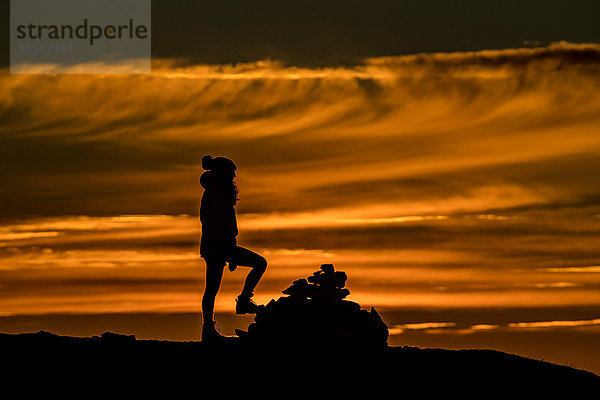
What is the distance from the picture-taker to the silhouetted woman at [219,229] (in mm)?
20078

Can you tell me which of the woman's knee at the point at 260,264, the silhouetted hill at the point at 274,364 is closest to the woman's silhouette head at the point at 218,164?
the woman's knee at the point at 260,264

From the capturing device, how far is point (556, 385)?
68.3 ft

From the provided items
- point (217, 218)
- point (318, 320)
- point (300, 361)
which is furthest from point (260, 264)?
point (300, 361)

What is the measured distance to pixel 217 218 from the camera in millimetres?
20062

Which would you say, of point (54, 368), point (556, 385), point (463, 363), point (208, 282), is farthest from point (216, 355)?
point (556, 385)

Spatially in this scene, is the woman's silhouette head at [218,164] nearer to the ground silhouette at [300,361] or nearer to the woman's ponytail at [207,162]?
the woman's ponytail at [207,162]

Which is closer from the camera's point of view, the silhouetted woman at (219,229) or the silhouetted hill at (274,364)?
the silhouetted hill at (274,364)

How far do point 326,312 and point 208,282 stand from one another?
7.48 feet

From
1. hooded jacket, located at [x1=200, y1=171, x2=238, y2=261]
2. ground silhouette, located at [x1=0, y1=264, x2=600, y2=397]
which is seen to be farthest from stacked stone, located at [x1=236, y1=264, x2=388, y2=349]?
hooded jacket, located at [x1=200, y1=171, x2=238, y2=261]

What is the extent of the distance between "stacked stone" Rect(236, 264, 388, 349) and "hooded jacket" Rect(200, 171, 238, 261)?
157 centimetres

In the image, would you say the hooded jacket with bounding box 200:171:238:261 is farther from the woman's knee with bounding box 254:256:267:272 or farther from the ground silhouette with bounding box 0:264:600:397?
the ground silhouette with bounding box 0:264:600:397

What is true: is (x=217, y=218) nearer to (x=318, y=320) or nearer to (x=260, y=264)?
(x=260, y=264)

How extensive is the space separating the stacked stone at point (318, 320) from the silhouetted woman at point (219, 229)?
0.82 meters

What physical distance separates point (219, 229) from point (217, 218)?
0.20 m
